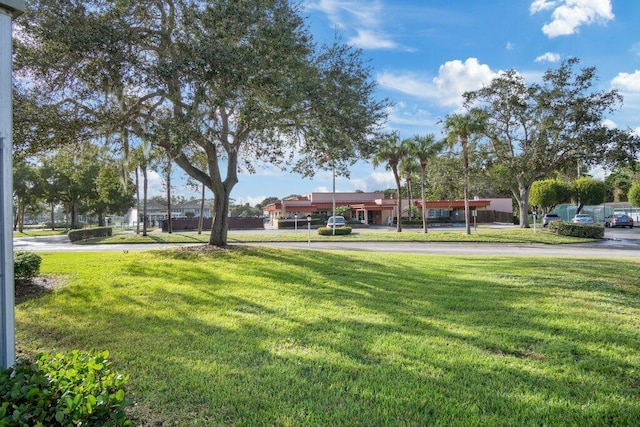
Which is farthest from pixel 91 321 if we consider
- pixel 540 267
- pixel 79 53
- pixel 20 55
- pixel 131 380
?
pixel 540 267

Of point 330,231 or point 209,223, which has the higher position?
point 209,223

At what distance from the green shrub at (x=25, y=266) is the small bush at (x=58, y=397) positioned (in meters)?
7.08

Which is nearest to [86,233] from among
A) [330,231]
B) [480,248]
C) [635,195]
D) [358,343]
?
[330,231]

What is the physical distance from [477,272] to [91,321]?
29.0 feet

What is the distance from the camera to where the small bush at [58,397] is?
2129 millimetres

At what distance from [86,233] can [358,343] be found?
101 ft

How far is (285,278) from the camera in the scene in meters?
9.38

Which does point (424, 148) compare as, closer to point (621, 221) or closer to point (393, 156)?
point (393, 156)

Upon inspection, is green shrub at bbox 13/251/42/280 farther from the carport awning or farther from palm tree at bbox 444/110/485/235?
the carport awning

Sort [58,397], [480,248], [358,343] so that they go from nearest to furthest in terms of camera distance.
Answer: [58,397] < [358,343] < [480,248]

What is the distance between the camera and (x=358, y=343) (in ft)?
15.3

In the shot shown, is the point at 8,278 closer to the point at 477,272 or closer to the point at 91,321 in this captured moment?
the point at 91,321

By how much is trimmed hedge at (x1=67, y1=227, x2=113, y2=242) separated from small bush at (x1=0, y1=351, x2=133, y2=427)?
29.6 metres

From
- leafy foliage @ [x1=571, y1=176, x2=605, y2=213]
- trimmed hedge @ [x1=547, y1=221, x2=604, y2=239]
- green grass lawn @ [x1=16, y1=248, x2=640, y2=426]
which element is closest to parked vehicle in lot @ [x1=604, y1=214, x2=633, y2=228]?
leafy foliage @ [x1=571, y1=176, x2=605, y2=213]
